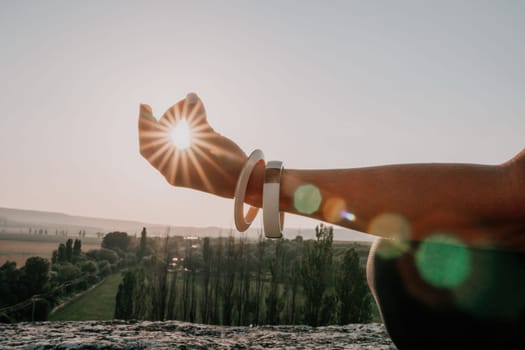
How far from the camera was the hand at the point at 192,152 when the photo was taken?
925 millimetres

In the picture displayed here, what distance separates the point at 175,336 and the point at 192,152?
830mm

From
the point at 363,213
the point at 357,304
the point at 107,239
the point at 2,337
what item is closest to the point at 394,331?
the point at 363,213

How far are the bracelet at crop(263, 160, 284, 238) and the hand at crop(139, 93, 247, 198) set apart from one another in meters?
0.08

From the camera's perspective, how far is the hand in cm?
92

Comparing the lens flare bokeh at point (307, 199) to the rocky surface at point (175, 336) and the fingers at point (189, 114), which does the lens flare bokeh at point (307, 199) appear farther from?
the rocky surface at point (175, 336)

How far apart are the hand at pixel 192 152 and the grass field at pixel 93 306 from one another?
33.1 meters

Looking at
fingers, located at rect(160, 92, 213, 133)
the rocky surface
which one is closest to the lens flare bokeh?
fingers, located at rect(160, 92, 213, 133)

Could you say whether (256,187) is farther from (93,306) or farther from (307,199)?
(93,306)

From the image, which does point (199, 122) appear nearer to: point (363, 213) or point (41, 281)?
point (363, 213)

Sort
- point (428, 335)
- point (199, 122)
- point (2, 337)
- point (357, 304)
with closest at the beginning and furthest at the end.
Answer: point (428, 335) < point (199, 122) < point (2, 337) < point (357, 304)

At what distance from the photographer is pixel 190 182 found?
0.95 m

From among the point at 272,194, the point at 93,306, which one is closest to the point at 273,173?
the point at 272,194

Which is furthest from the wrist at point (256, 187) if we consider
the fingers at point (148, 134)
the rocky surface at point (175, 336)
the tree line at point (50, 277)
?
the tree line at point (50, 277)

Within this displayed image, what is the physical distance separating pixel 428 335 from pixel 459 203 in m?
0.31
